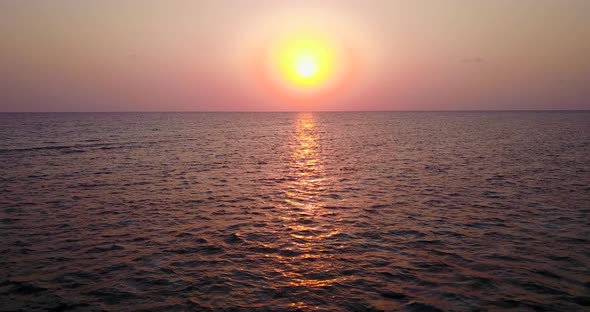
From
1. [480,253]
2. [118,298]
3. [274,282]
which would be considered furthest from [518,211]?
[118,298]

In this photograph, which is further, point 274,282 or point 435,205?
point 435,205

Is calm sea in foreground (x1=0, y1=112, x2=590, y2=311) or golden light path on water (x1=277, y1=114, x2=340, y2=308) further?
golden light path on water (x1=277, y1=114, x2=340, y2=308)

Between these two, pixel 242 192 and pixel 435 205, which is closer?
pixel 435 205

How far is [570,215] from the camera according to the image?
69.5 feet

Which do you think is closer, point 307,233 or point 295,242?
point 295,242

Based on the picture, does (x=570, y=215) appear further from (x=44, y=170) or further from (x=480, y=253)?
(x=44, y=170)

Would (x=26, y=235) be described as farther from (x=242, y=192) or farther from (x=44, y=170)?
(x=44, y=170)

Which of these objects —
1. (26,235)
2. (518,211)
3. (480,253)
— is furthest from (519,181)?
(26,235)

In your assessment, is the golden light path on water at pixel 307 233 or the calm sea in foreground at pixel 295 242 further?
the golden light path on water at pixel 307 233

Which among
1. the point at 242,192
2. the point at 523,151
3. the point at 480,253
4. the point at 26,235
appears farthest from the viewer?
the point at 523,151

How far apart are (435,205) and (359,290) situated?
13.5m

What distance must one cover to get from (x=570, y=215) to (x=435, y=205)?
7.11m

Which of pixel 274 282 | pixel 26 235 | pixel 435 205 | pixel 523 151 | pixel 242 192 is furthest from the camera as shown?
pixel 523 151

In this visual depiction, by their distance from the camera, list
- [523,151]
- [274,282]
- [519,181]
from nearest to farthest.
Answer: [274,282] < [519,181] < [523,151]
